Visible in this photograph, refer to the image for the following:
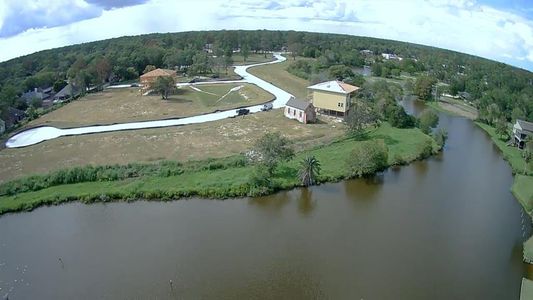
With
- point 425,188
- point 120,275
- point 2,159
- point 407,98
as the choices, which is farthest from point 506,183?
point 2,159

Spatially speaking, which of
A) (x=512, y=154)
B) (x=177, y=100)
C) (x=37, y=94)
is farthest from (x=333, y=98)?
(x=37, y=94)

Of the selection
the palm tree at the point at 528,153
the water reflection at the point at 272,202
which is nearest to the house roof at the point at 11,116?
the water reflection at the point at 272,202

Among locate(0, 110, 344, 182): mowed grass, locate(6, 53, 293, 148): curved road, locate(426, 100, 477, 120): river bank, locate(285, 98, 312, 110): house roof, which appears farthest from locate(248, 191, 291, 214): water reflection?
locate(426, 100, 477, 120): river bank

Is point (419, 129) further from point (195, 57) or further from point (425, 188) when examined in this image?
point (195, 57)

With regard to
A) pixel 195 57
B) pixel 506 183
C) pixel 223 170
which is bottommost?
pixel 506 183

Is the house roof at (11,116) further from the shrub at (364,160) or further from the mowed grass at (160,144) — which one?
the shrub at (364,160)
